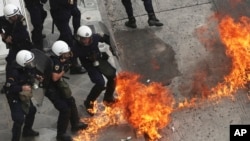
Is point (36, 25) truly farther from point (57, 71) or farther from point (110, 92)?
point (57, 71)

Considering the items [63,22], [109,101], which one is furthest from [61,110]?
[63,22]

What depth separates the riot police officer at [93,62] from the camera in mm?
9663

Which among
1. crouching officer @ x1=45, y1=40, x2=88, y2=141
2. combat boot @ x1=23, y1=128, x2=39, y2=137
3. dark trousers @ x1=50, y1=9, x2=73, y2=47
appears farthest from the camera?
dark trousers @ x1=50, y1=9, x2=73, y2=47

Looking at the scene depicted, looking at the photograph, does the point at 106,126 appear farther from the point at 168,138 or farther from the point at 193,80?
the point at 193,80

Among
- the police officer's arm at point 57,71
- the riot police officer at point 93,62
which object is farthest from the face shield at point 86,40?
the police officer's arm at point 57,71

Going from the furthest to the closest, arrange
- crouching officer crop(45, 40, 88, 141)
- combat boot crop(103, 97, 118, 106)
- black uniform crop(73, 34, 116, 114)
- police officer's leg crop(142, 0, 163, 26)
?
police officer's leg crop(142, 0, 163, 26)
combat boot crop(103, 97, 118, 106)
black uniform crop(73, 34, 116, 114)
crouching officer crop(45, 40, 88, 141)

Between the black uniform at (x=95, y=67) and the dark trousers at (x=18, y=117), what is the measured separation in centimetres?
115

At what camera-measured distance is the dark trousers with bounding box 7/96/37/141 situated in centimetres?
905

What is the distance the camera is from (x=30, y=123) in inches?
384

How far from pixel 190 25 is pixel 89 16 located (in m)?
2.22

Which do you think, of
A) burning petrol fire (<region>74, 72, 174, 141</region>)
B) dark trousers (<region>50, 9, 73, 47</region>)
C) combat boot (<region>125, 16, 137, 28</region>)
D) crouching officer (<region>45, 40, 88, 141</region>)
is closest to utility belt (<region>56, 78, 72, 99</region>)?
crouching officer (<region>45, 40, 88, 141</region>)

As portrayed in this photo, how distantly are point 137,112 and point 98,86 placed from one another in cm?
83

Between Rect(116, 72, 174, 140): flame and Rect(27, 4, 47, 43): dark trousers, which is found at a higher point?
Rect(27, 4, 47, 43): dark trousers

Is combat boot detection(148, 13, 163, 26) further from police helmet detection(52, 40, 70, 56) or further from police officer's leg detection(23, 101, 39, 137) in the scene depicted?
police officer's leg detection(23, 101, 39, 137)
